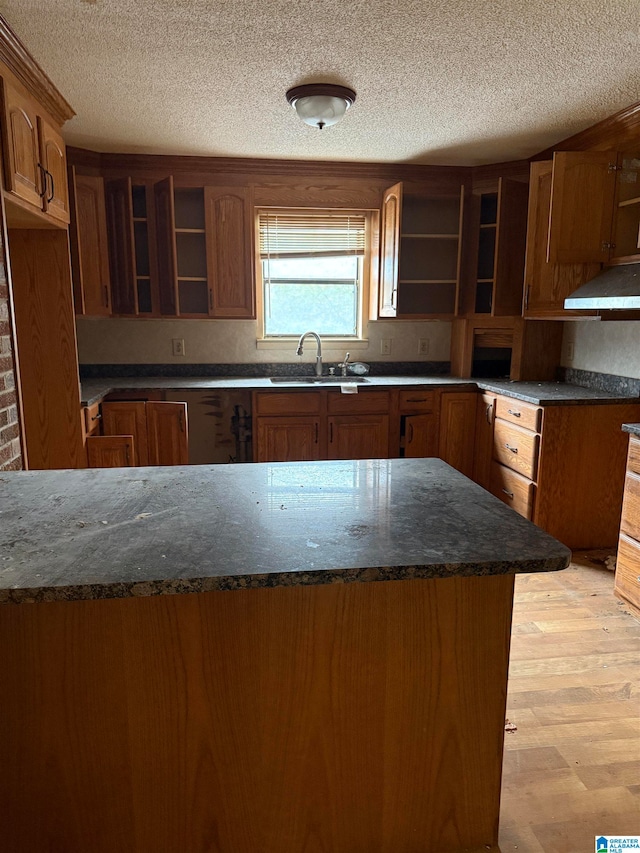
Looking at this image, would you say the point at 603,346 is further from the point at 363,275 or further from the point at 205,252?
the point at 205,252

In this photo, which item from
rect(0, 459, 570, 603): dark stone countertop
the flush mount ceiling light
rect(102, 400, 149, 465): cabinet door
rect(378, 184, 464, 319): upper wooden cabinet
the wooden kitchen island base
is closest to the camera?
rect(0, 459, 570, 603): dark stone countertop

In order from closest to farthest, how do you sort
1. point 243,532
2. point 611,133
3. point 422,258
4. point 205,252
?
point 243,532 → point 611,133 → point 205,252 → point 422,258

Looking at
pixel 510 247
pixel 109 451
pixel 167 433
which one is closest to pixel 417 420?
pixel 510 247

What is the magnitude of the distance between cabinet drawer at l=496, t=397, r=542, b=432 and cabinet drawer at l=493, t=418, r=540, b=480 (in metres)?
0.04

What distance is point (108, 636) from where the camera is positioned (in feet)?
3.67

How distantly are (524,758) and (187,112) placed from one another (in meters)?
3.08

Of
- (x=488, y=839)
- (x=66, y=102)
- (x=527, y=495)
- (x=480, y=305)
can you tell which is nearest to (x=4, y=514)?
(x=488, y=839)

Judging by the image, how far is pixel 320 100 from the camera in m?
2.51

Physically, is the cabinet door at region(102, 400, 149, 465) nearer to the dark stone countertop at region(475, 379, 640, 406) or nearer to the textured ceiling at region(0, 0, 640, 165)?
the textured ceiling at region(0, 0, 640, 165)

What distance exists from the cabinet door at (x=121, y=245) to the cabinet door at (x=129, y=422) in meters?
0.68

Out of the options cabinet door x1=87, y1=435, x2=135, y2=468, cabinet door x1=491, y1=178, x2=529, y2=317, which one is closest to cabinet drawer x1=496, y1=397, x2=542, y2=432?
cabinet door x1=491, y1=178, x2=529, y2=317

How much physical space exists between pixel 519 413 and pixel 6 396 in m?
2.59

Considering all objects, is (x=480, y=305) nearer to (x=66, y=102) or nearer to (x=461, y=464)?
(x=461, y=464)

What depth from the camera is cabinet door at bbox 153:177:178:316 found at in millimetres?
3578
